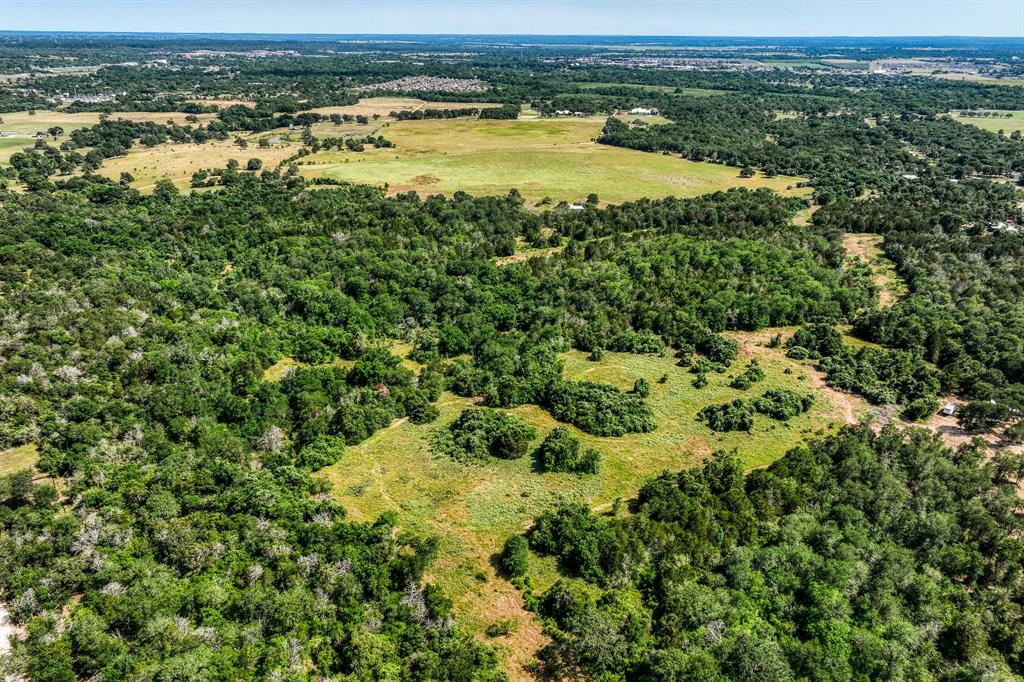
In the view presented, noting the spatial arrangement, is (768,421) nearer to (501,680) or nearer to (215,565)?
(501,680)

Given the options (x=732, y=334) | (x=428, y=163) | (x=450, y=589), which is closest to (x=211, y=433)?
(x=450, y=589)

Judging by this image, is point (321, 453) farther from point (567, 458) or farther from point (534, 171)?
point (534, 171)

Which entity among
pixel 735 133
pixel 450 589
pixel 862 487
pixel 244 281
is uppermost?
pixel 735 133

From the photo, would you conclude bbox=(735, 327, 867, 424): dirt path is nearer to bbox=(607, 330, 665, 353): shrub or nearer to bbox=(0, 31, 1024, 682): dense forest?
bbox=(0, 31, 1024, 682): dense forest

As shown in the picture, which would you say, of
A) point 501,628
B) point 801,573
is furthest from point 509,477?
point 801,573

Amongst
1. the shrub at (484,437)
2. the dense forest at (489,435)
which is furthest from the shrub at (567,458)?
the shrub at (484,437)

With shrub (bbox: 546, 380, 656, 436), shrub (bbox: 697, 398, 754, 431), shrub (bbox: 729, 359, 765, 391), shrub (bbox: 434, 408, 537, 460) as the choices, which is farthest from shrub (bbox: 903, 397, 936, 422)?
shrub (bbox: 434, 408, 537, 460)
